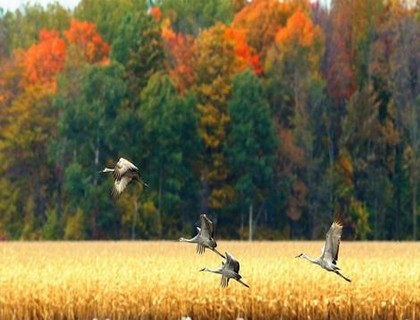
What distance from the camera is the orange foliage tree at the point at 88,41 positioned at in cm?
9519

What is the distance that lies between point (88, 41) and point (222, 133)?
1523 cm

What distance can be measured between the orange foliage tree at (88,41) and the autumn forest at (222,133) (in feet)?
1.91

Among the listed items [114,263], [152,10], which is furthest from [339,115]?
[114,263]

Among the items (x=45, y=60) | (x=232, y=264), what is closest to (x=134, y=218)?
(x=45, y=60)

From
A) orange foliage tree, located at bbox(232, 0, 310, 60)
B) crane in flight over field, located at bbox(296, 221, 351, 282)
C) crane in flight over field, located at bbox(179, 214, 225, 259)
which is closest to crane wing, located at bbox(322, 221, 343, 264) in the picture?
crane in flight over field, located at bbox(296, 221, 351, 282)

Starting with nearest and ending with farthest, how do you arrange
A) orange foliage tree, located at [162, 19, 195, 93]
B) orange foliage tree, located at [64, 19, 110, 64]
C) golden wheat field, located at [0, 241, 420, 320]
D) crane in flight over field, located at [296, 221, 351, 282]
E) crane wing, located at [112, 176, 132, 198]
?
crane wing, located at [112, 176, 132, 198], crane in flight over field, located at [296, 221, 351, 282], golden wheat field, located at [0, 241, 420, 320], orange foliage tree, located at [162, 19, 195, 93], orange foliage tree, located at [64, 19, 110, 64]

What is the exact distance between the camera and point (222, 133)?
85375 mm

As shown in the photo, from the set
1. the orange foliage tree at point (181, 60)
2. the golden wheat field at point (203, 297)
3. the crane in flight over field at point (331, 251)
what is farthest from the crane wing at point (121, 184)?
the orange foliage tree at point (181, 60)

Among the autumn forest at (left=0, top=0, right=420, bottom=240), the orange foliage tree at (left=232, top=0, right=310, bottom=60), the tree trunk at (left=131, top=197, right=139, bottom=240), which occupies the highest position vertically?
the orange foliage tree at (left=232, top=0, right=310, bottom=60)

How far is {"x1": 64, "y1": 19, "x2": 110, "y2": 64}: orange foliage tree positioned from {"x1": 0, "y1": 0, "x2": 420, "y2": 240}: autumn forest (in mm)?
583

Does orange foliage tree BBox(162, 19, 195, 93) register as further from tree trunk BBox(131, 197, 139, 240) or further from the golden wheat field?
the golden wheat field

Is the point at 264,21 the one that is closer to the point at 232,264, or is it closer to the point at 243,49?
the point at 243,49

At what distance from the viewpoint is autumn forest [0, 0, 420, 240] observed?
84.2 m

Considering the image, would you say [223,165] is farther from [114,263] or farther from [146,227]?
[114,263]
